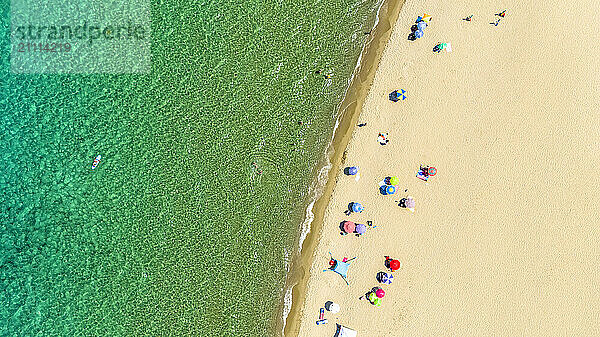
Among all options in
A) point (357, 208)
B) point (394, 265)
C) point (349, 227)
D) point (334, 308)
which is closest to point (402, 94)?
point (357, 208)

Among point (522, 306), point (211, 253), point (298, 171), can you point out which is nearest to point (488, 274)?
point (522, 306)

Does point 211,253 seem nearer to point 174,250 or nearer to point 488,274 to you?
point 174,250

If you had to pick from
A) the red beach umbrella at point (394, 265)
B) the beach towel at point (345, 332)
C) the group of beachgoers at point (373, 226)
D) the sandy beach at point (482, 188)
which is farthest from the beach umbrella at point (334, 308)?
the red beach umbrella at point (394, 265)

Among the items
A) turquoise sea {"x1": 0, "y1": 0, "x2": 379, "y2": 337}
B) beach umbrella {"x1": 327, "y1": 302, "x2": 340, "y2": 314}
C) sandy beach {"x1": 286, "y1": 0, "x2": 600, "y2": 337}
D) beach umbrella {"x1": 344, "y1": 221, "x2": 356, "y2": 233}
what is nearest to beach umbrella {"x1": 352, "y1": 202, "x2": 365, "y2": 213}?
sandy beach {"x1": 286, "y1": 0, "x2": 600, "y2": 337}

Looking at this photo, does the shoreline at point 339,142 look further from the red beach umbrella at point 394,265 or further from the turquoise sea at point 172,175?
the red beach umbrella at point 394,265

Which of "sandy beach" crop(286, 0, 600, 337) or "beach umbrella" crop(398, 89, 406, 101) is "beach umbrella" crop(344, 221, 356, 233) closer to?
"sandy beach" crop(286, 0, 600, 337)

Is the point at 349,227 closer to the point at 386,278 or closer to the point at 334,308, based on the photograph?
the point at 386,278
